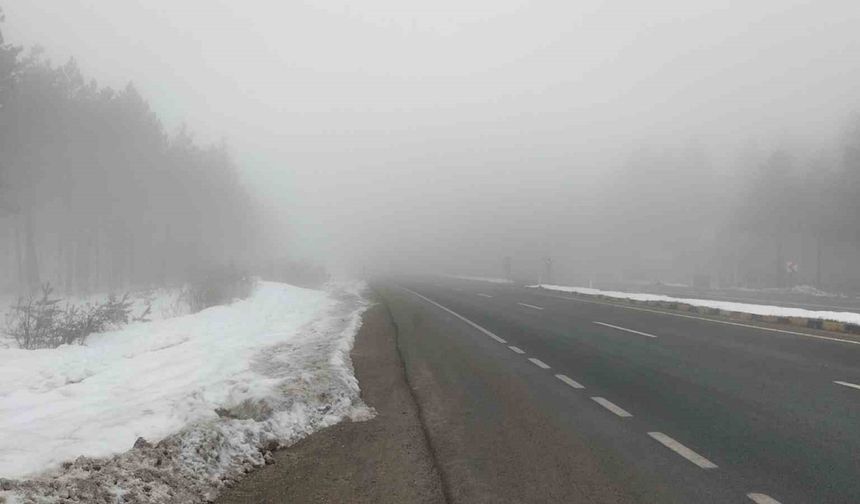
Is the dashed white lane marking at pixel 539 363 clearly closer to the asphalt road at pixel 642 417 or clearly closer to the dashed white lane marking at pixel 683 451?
the asphalt road at pixel 642 417

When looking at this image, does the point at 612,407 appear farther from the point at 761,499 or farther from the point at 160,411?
the point at 160,411

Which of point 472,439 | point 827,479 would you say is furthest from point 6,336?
point 827,479

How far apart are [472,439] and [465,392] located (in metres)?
2.08

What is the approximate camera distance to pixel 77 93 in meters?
31.7

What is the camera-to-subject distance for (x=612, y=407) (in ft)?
20.8

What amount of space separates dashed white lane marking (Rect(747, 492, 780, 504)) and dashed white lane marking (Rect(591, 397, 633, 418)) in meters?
2.16

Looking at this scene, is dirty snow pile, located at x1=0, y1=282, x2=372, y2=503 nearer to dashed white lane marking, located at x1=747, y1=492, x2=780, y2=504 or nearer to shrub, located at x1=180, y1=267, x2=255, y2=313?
dashed white lane marking, located at x1=747, y1=492, x2=780, y2=504

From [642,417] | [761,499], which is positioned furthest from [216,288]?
[761,499]

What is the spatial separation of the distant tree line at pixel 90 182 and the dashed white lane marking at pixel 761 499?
25176 mm

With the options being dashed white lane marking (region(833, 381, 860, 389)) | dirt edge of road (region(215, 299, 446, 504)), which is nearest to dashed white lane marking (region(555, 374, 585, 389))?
dirt edge of road (region(215, 299, 446, 504))

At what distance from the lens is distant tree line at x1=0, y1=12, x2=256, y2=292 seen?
86.5 feet

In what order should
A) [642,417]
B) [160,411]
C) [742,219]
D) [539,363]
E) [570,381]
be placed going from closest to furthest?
1. [160,411]
2. [642,417]
3. [570,381]
4. [539,363]
5. [742,219]

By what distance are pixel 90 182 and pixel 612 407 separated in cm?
3652

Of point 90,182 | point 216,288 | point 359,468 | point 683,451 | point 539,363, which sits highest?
point 90,182
